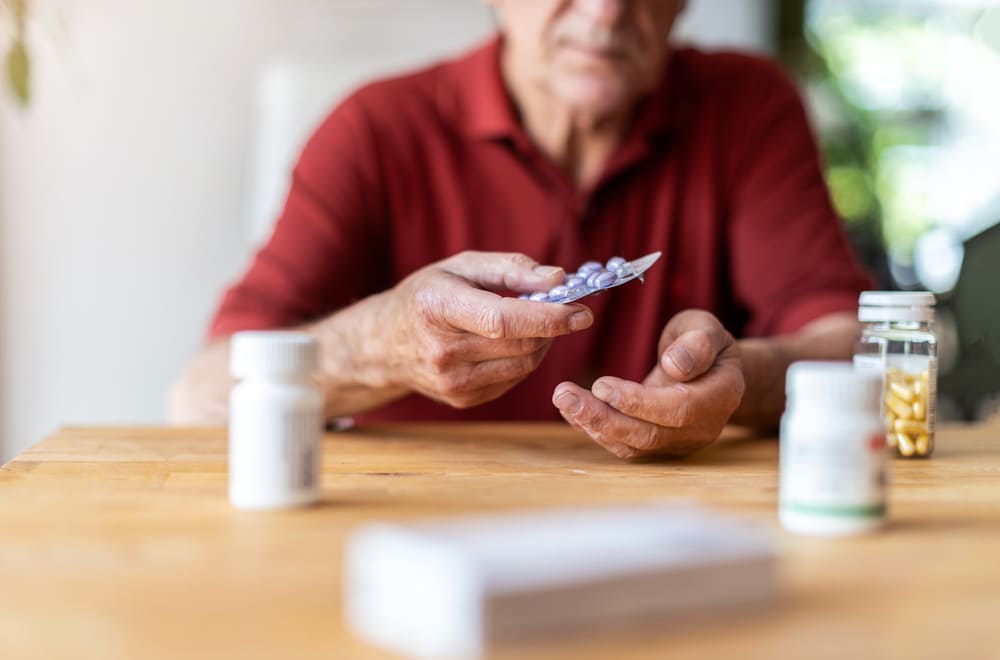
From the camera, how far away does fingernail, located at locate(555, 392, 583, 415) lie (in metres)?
0.92

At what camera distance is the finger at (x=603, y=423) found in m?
0.92

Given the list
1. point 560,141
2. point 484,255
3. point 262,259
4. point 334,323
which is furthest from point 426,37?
point 484,255

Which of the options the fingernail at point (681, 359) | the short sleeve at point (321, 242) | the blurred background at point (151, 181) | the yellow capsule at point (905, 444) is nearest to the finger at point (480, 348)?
the fingernail at point (681, 359)

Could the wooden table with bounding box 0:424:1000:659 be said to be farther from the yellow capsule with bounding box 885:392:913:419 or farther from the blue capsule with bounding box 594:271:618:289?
the blue capsule with bounding box 594:271:618:289

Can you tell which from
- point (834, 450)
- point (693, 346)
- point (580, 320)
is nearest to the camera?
point (834, 450)

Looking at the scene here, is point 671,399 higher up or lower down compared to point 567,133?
lower down

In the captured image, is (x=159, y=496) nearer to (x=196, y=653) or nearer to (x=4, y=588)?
(x=4, y=588)

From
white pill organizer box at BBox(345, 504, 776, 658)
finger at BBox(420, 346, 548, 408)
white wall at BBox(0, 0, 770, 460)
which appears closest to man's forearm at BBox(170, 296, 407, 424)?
finger at BBox(420, 346, 548, 408)

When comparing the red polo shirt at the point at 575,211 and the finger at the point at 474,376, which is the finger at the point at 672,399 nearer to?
the finger at the point at 474,376

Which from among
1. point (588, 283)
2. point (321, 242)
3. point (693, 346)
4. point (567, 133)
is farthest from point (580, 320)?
point (567, 133)

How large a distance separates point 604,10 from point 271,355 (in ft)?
3.10

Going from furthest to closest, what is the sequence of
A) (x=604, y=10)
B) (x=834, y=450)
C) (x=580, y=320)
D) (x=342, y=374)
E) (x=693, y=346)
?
(x=604, y=10)
(x=342, y=374)
(x=693, y=346)
(x=580, y=320)
(x=834, y=450)

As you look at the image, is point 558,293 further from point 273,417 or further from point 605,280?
point 273,417

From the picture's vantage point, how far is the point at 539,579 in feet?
1.45
